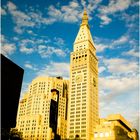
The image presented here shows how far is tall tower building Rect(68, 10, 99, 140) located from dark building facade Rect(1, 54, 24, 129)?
8884cm

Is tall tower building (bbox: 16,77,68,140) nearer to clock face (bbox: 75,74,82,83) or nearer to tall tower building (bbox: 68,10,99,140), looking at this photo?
tall tower building (bbox: 68,10,99,140)

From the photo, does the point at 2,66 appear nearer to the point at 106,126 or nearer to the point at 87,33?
the point at 106,126

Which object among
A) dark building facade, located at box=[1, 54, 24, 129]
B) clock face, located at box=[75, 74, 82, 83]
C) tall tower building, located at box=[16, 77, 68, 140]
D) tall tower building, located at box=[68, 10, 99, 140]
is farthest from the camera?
tall tower building, located at box=[16, 77, 68, 140]

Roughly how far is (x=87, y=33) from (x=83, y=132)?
72.6 m

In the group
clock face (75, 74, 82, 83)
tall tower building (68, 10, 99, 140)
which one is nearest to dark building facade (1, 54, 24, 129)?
tall tower building (68, 10, 99, 140)

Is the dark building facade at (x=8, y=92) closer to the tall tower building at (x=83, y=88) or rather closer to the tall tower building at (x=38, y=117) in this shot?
the tall tower building at (x=83, y=88)

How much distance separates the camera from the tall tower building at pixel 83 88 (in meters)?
140

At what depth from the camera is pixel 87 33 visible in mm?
175375

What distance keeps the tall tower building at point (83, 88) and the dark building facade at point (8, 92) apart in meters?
88.8

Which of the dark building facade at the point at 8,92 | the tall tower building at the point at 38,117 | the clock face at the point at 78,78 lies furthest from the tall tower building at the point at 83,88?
the dark building facade at the point at 8,92

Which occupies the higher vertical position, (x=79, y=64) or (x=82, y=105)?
(x=79, y=64)

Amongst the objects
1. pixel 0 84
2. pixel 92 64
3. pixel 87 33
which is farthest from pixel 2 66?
pixel 87 33

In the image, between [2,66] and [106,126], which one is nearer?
[2,66]

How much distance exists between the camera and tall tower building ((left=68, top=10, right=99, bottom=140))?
13988 centimetres
